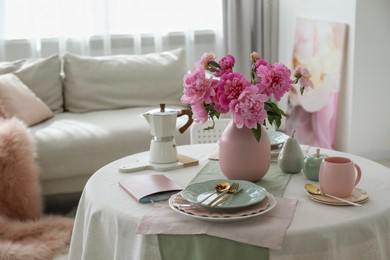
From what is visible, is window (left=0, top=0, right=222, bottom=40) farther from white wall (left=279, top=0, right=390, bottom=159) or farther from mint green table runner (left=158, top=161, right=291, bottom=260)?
mint green table runner (left=158, top=161, right=291, bottom=260)

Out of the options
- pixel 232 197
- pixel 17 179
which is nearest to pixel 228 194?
pixel 232 197

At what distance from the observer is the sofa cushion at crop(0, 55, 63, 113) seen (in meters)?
3.59

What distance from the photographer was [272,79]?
1.52 m

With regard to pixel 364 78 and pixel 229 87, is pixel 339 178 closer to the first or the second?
pixel 229 87

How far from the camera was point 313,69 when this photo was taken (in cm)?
380

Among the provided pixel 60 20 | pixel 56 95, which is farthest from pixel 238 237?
pixel 60 20

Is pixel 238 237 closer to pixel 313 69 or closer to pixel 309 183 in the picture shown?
pixel 309 183

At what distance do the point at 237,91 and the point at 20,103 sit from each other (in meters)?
2.15

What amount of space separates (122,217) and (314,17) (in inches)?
111

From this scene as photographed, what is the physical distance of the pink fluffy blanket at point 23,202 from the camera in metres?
2.57

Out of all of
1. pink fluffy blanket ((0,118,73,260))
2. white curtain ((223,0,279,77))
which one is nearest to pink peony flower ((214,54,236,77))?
pink fluffy blanket ((0,118,73,260))

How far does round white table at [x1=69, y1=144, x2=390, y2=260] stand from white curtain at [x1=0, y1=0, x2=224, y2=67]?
8.82 feet

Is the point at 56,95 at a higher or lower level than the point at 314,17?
lower

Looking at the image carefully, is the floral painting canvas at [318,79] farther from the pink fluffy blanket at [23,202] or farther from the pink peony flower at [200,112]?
the pink peony flower at [200,112]
